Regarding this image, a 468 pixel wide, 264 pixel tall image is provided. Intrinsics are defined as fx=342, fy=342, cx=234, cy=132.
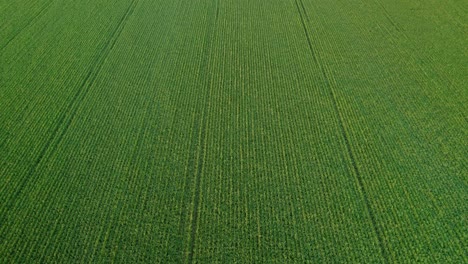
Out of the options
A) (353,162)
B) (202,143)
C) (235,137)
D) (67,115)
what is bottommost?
(67,115)

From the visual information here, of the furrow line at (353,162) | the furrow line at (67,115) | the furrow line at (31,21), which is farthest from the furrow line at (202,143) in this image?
the furrow line at (31,21)

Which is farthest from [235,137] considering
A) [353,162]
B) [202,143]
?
[353,162]

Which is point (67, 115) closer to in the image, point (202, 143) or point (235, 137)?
point (202, 143)

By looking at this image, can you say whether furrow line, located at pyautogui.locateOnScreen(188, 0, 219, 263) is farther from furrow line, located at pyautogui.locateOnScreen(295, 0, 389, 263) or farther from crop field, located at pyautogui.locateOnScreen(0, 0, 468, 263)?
furrow line, located at pyautogui.locateOnScreen(295, 0, 389, 263)

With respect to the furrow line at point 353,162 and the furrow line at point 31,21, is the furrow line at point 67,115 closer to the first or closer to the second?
the furrow line at point 31,21

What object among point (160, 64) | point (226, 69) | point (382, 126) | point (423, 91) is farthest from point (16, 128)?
point (423, 91)

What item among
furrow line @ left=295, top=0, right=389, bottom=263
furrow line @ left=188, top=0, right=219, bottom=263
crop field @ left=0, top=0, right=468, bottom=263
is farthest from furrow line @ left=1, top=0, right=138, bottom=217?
furrow line @ left=295, top=0, right=389, bottom=263
